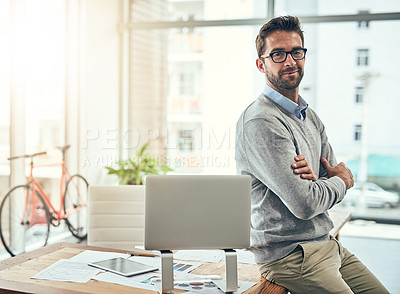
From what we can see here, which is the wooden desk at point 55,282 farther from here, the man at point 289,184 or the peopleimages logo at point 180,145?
the peopleimages logo at point 180,145

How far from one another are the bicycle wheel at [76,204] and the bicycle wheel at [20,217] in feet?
1.62

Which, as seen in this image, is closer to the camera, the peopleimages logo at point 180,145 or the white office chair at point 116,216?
the white office chair at point 116,216

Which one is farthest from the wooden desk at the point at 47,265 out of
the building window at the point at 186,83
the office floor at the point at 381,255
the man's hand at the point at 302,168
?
the building window at the point at 186,83

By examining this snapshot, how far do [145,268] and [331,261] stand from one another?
675 millimetres

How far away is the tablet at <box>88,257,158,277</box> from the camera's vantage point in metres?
1.88

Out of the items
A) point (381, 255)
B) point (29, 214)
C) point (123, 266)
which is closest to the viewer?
point (123, 266)

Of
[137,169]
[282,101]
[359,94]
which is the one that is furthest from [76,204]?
[282,101]

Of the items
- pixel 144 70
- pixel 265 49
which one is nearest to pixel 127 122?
pixel 144 70

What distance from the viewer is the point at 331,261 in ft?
6.03

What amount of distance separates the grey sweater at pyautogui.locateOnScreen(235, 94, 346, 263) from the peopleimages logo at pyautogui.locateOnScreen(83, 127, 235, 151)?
158 inches

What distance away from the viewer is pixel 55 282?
1775mm

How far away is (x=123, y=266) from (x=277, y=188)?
0.65 metres

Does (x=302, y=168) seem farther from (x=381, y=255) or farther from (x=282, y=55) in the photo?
(x=381, y=255)

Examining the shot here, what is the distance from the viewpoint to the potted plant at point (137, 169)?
5.52m
